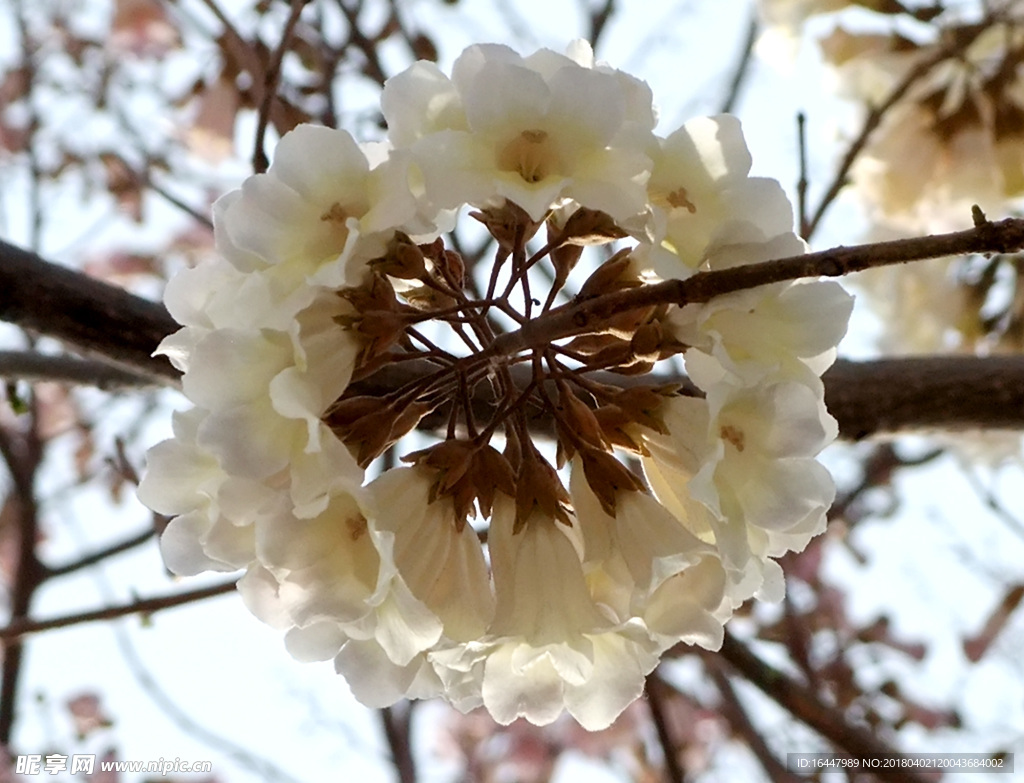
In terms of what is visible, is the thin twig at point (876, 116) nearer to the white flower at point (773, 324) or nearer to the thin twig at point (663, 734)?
the thin twig at point (663, 734)

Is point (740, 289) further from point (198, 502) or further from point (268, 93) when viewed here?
point (268, 93)

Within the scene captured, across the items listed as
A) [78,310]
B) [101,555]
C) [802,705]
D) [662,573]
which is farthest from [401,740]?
[662,573]

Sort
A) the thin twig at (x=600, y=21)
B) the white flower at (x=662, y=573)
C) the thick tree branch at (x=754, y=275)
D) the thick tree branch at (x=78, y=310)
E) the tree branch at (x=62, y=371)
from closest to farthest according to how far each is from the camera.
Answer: the thick tree branch at (x=754, y=275), the white flower at (x=662, y=573), the thick tree branch at (x=78, y=310), the tree branch at (x=62, y=371), the thin twig at (x=600, y=21)

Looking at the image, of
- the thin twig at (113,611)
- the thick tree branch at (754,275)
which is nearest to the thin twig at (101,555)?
the thin twig at (113,611)

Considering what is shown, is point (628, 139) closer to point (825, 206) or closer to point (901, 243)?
point (901, 243)

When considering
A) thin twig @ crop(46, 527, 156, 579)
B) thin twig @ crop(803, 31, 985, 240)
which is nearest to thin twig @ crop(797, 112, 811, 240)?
thin twig @ crop(803, 31, 985, 240)

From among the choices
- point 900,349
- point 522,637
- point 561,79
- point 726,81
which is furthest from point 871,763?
point 726,81

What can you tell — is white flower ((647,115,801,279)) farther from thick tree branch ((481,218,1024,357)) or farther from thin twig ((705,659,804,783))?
thin twig ((705,659,804,783))
